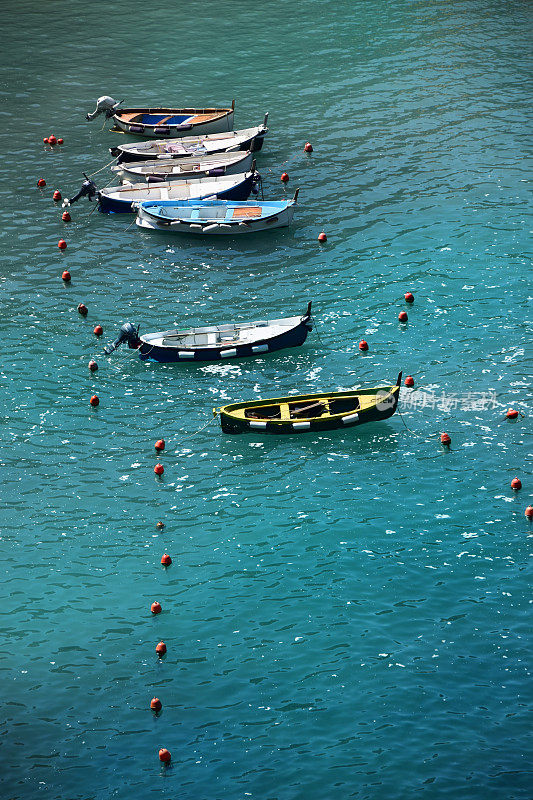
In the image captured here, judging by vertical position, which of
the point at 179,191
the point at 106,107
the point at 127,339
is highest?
the point at 106,107

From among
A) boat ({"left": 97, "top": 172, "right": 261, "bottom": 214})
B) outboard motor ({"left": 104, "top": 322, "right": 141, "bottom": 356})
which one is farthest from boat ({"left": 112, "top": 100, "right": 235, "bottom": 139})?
outboard motor ({"left": 104, "top": 322, "right": 141, "bottom": 356})

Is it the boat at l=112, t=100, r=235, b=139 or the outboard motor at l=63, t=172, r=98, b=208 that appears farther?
the boat at l=112, t=100, r=235, b=139

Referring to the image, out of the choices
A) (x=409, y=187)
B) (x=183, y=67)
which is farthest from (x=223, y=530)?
(x=183, y=67)

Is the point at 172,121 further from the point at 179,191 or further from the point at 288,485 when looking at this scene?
the point at 288,485

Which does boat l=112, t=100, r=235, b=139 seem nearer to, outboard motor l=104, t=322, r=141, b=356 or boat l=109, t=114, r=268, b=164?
boat l=109, t=114, r=268, b=164

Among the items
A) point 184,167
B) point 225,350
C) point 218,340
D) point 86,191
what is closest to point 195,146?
point 184,167

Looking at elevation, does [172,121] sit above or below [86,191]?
above
